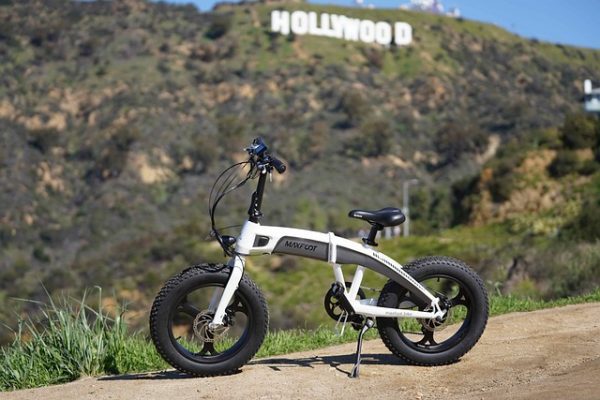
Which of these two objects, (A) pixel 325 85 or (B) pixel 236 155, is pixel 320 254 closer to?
(B) pixel 236 155

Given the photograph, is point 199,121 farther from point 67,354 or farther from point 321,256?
point 321,256

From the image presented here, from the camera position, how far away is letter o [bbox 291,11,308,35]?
10200 centimetres

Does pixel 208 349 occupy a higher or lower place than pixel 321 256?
lower

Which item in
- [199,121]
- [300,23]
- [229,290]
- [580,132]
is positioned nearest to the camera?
[229,290]

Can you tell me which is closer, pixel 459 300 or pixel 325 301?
pixel 325 301

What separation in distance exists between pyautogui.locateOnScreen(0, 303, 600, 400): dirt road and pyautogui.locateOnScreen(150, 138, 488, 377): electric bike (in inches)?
6.3

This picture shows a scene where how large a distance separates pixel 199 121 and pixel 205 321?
249ft

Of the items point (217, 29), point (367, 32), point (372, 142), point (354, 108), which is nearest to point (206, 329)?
point (372, 142)

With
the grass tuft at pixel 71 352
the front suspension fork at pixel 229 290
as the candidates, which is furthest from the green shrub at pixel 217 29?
the front suspension fork at pixel 229 290

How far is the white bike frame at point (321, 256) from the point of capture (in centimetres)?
676

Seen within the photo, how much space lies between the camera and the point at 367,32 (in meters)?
107

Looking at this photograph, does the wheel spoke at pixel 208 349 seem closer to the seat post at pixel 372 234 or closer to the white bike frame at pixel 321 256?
the white bike frame at pixel 321 256

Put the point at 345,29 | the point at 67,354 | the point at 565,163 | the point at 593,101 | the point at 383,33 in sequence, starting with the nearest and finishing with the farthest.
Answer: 1. the point at 67,354
2. the point at 565,163
3. the point at 593,101
4. the point at 345,29
5. the point at 383,33

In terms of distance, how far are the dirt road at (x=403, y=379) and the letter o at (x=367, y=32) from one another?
100 meters
